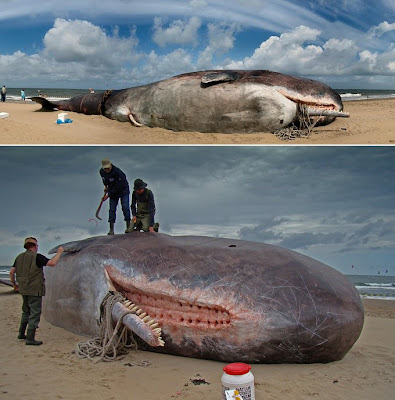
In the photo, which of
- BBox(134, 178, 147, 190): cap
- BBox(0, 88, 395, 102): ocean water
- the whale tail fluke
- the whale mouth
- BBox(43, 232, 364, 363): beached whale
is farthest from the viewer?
BBox(0, 88, 395, 102): ocean water

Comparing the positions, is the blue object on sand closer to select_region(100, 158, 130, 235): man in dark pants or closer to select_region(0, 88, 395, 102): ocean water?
select_region(100, 158, 130, 235): man in dark pants

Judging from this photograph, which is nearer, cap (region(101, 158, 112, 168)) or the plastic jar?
the plastic jar

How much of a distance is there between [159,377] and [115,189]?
4603 mm

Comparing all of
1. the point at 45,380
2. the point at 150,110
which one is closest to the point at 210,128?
the point at 150,110

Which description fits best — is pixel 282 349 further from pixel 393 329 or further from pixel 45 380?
pixel 393 329

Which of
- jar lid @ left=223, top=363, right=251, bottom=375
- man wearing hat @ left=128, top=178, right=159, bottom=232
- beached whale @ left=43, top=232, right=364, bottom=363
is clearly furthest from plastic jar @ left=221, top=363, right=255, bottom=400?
man wearing hat @ left=128, top=178, right=159, bottom=232

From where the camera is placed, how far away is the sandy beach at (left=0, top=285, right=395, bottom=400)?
539 cm

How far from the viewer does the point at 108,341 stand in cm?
670

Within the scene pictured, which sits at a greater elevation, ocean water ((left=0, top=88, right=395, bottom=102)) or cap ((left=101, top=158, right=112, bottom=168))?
ocean water ((left=0, top=88, right=395, bottom=102))

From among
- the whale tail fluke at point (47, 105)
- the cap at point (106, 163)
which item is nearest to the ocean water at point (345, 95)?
the whale tail fluke at point (47, 105)

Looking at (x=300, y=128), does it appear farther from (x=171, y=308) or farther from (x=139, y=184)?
(x=171, y=308)

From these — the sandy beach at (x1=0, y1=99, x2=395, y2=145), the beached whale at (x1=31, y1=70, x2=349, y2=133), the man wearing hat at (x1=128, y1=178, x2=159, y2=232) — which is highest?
the beached whale at (x1=31, y1=70, x2=349, y2=133)

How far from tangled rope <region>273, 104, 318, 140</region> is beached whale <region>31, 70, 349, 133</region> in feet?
0.12

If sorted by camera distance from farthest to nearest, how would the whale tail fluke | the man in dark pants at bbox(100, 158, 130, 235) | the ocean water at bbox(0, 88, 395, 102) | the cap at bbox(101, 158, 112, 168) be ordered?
the ocean water at bbox(0, 88, 395, 102)
the whale tail fluke
the man in dark pants at bbox(100, 158, 130, 235)
the cap at bbox(101, 158, 112, 168)
